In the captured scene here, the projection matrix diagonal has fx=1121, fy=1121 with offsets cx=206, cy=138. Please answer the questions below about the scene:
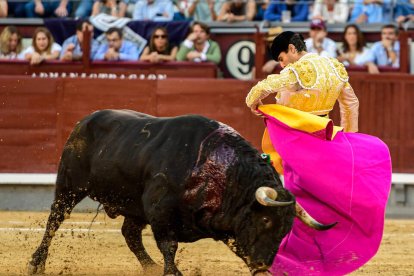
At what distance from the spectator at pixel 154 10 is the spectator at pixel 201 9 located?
0.14m

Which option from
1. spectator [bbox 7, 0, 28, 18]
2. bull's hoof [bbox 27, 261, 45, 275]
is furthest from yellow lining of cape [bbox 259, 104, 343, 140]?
spectator [bbox 7, 0, 28, 18]

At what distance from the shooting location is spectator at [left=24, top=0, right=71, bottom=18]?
1073cm

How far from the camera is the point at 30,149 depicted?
9.85 m

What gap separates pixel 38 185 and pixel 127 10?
77.8 inches

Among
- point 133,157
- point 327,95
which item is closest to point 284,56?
point 327,95

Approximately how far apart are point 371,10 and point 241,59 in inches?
51.7

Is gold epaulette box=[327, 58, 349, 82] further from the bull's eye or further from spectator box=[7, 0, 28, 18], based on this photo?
spectator box=[7, 0, 28, 18]

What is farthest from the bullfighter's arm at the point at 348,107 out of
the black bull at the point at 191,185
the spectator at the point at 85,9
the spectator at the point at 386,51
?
the spectator at the point at 85,9

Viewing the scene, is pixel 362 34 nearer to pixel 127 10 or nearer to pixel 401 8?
pixel 401 8

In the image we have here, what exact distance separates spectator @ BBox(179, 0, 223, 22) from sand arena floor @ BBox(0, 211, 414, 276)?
8.65 ft

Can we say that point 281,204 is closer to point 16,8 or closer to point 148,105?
point 148,105

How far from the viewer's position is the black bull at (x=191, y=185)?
16.8ft

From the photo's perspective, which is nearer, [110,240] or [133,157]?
[133,157]

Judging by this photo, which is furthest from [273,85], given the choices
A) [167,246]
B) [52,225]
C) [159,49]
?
[159,49]
